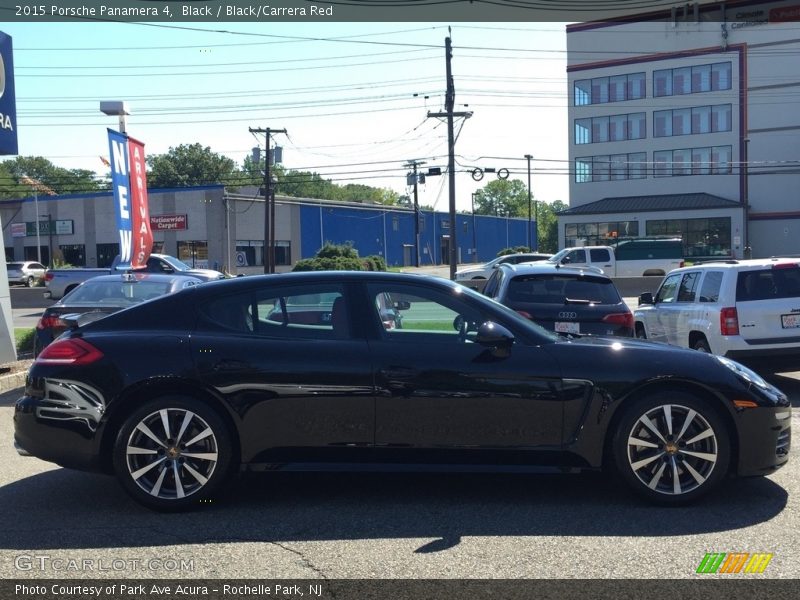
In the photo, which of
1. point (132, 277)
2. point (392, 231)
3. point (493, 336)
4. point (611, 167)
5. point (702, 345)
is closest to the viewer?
point (493, 336)

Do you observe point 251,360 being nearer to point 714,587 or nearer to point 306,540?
point 306,540

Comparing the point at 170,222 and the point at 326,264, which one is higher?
the point at 170,222

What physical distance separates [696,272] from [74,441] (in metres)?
8.35

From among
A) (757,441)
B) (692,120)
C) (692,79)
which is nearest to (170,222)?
(692,120)

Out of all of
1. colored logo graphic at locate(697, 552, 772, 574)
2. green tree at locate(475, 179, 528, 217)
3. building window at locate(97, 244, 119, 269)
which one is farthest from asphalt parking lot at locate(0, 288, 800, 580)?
green tree at locate(475, 179, 528, 217)

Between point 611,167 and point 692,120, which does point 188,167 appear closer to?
point 611,167

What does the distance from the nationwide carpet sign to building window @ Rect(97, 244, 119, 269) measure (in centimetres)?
4461

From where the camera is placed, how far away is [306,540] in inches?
188

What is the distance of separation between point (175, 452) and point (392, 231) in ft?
243

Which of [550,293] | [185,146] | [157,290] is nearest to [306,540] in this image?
[550,293]

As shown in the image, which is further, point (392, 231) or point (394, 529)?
point (392, 231)

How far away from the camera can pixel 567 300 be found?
9516 millimetres

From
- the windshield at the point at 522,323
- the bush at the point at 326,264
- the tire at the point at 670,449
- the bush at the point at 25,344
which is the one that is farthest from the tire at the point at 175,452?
the bush at the point at 326,264

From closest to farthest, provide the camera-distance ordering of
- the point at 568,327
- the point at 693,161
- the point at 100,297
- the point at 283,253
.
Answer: the point at 568,327, the point at 100,297, the point at 693,161, the point at 283,253
